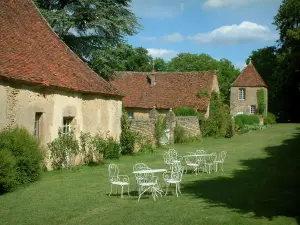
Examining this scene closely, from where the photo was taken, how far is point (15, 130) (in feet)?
38.6

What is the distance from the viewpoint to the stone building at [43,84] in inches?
500

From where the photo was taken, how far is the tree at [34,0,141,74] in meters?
22.7

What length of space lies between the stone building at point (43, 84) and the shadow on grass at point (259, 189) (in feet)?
21.1

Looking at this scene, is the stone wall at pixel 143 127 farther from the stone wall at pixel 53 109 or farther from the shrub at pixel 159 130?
the stone wall at pixel 53 109

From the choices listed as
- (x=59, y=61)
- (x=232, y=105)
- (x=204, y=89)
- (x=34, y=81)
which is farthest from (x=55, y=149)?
(x=232, y=105)

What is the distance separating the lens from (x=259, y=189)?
35.0 feet

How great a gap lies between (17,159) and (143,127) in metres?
13.0

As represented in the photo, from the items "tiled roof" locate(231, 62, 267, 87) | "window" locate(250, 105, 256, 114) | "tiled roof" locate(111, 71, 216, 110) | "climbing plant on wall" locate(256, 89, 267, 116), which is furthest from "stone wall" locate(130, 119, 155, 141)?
"window" locate(250, 105, 256, 114)

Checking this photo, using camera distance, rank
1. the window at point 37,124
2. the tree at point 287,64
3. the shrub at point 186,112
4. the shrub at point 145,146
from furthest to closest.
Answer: the tree at point 287,64, the shrub at point 186,112, the shrub at point 145,146, the window at point 37,124

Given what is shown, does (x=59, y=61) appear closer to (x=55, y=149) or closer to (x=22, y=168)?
(x=55, y=149)

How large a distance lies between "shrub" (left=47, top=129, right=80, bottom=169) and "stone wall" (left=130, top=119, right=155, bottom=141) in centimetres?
806

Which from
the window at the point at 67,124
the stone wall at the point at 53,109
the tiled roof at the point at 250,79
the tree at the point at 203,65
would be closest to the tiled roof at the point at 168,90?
the tiled roof at the point at 250,79

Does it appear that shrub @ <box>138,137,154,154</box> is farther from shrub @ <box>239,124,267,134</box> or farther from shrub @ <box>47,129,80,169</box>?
shrub @ <box>239,124,267,134</box>

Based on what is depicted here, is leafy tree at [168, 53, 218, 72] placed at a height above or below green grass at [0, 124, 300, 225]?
above
